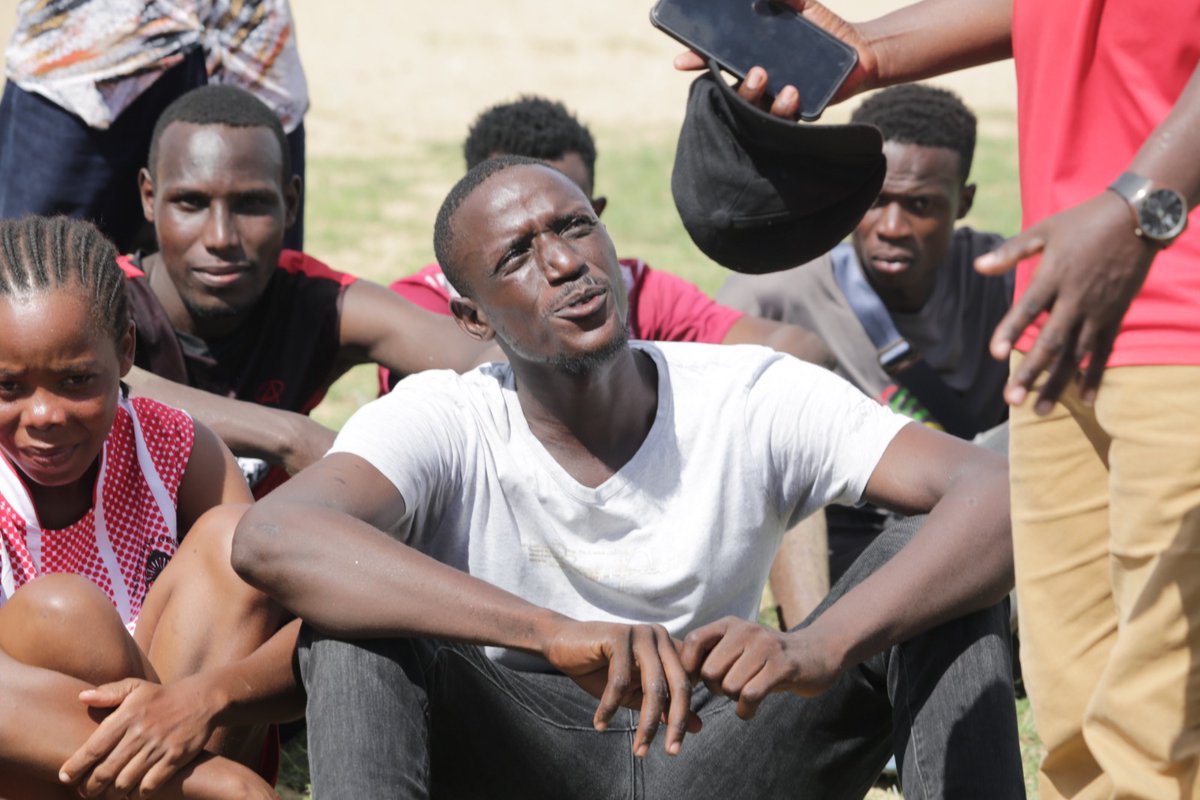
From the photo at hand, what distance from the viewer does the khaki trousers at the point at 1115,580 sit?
7.47 feet

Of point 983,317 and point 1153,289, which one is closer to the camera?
point 1153,289

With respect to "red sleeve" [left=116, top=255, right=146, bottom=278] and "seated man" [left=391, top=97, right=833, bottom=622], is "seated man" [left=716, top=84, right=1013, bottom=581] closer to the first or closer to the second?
"seated man" [left=391, top=97, right=833, bottom=622]

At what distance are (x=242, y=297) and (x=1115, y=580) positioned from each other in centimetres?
261

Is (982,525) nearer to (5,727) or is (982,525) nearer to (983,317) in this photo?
(5,727)

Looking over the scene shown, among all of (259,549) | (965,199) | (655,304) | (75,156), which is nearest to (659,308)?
(655,304)

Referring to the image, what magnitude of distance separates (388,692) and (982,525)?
42.5 inches

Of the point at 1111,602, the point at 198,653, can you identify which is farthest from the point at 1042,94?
the point at 198,653

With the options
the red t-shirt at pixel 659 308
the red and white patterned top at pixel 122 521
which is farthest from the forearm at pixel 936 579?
the red t-shirt at pixel 659 308

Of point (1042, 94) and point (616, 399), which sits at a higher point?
point (1042, 94)

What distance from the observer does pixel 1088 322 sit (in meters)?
2.07

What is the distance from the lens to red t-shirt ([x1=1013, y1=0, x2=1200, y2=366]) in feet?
7.55

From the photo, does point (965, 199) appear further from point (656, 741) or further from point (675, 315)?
point (656, 741)

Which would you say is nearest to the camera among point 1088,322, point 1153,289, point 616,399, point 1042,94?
point 1088,322

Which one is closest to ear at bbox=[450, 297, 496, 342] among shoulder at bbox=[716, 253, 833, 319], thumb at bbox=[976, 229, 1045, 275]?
thumb at bbox=[976, 229, 1045, 275]
